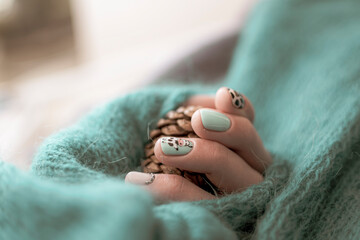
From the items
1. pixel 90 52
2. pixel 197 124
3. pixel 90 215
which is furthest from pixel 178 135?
pixel 90 52

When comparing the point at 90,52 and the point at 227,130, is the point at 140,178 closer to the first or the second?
the point at 227,130

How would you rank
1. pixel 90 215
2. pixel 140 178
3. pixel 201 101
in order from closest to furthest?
pixel 90 215 → pixel 140 178 → pixel 201 101

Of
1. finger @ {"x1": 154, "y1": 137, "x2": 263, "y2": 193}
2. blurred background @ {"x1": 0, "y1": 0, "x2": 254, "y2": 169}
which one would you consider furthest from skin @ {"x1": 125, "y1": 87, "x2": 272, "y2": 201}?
blurred background @ {"x1": 0, "y1": 0, "x2": 254, "y2": 169}

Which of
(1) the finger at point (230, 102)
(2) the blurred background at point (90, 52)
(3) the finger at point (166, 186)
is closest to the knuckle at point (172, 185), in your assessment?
(3) the finger at point (166, 186)

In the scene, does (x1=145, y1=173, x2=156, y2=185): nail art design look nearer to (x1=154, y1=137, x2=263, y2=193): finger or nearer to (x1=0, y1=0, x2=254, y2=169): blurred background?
(x1=154, y1=137, x2=263, y2=193): finger

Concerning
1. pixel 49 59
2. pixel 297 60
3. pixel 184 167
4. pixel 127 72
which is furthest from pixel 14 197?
pixel 49 59
